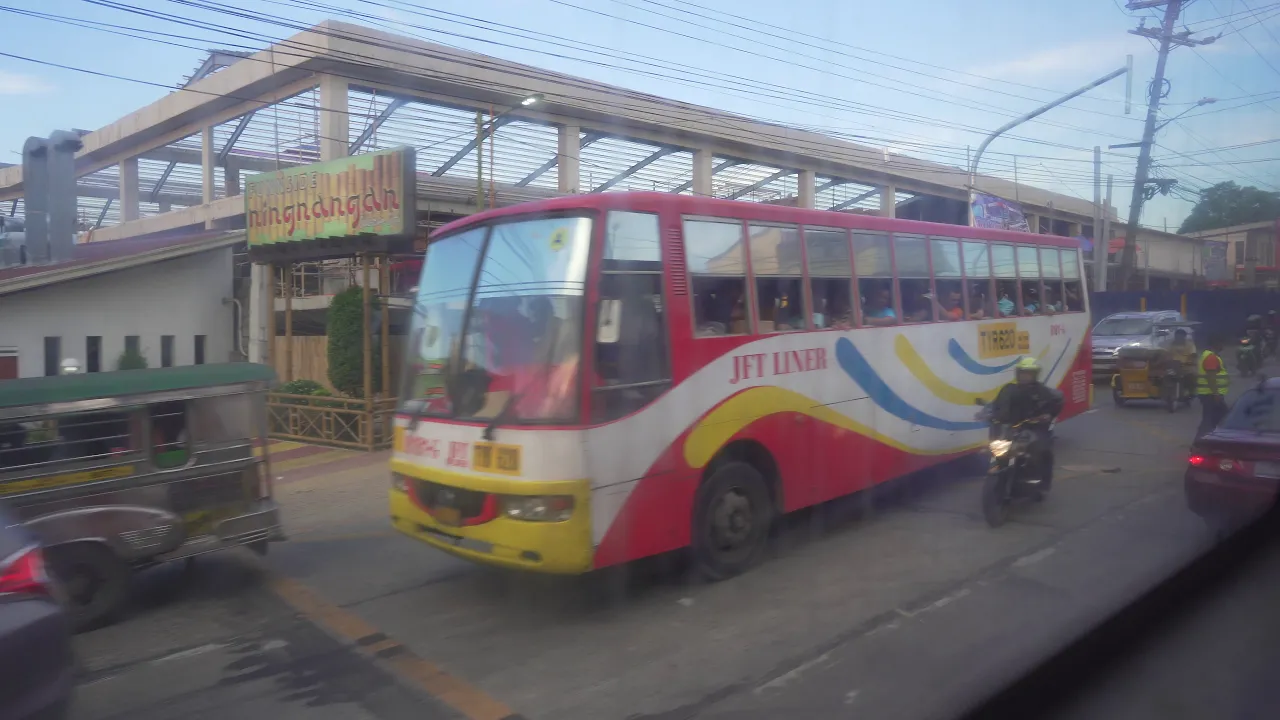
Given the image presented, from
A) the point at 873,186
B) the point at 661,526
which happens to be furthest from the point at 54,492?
the point at 873,186

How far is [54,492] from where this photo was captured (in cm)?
610

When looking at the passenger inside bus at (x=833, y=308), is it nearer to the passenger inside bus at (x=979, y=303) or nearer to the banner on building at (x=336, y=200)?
the passenger inside bus at (x=979, y=303)

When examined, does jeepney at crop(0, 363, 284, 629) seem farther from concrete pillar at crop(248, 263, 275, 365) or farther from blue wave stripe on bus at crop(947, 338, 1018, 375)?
concrete pillar at crop(248, 263, 275, 365)

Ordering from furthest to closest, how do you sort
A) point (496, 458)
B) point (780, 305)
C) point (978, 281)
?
point (978, 281), point (780, 305), point (496, 458)

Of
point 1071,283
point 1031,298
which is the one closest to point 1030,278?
point 1031,298

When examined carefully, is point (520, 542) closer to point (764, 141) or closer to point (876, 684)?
point (876, 684)

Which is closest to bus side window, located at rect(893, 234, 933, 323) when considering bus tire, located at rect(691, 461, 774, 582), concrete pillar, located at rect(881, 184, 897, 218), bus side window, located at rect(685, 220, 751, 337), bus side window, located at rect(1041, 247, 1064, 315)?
bus side window, located at rect(685, 220, 751, 337)

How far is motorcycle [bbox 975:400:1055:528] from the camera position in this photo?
8.18m

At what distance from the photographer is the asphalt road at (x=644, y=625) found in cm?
483

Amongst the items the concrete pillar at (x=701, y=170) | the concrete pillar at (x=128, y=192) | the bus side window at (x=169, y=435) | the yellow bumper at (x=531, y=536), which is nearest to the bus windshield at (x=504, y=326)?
the yellow bumper at (x=531, y=536)

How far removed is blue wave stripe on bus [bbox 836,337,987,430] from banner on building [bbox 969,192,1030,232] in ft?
71.0

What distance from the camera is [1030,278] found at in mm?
11641

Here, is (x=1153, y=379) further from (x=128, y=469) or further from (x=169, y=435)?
(x=128, y=469)

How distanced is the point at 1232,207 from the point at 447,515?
2252cm
